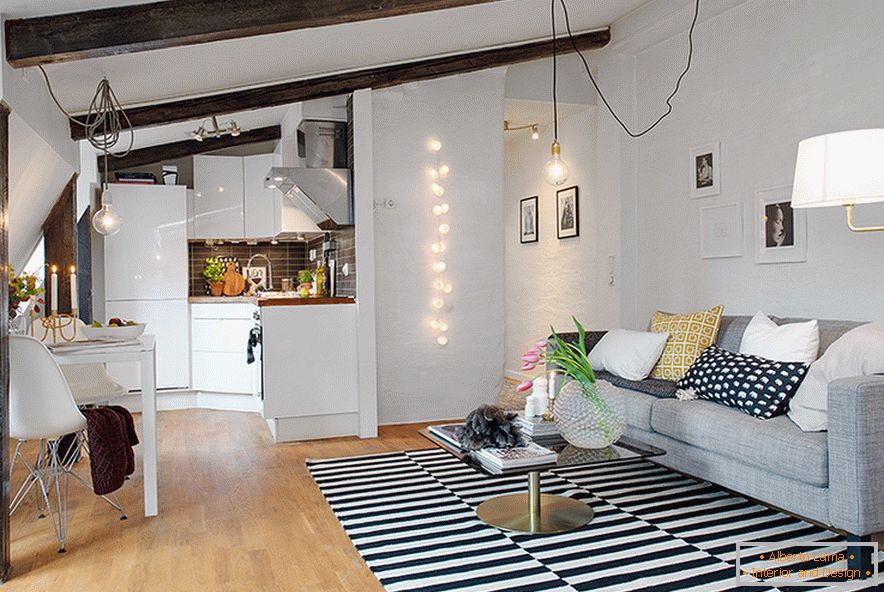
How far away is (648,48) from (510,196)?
2.60 meters

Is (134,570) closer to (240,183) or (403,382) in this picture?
(403,382)

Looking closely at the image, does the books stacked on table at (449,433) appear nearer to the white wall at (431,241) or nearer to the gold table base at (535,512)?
the gold table base at (535,512)

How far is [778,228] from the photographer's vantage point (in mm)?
4184

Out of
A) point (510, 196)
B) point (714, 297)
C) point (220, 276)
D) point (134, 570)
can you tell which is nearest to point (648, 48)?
point (714, 297)

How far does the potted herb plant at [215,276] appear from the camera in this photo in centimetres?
679

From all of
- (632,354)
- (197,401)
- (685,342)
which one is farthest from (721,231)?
(197,401)

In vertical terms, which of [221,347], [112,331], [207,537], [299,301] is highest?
[299,301]

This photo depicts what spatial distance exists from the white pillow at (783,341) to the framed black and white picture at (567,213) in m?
2.71

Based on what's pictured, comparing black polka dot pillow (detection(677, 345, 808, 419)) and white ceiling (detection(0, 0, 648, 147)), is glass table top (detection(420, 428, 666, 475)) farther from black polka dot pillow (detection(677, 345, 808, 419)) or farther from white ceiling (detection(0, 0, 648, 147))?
white ceiling (detection(0, 0, 648, 147))

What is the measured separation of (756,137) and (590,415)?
2.35 m

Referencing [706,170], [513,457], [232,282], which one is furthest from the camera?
[232,282]

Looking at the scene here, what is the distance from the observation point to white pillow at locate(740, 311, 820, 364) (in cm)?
340

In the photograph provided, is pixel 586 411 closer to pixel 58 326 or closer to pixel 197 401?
pixel 58 326

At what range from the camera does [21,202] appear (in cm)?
400
